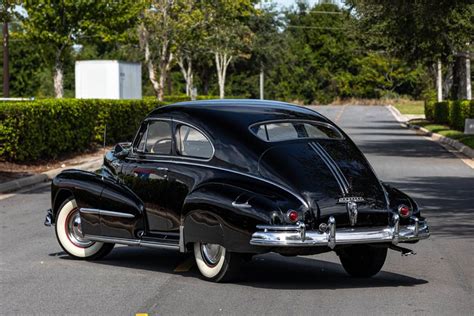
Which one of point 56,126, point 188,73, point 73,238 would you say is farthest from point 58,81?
point 73,238

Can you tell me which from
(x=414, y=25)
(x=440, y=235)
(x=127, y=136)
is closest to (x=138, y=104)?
(x=127, y=136)

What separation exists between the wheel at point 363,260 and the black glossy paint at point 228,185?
585 mm

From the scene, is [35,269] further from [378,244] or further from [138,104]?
[138,104]

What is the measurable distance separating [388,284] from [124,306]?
2562mm

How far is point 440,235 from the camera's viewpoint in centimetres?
1312

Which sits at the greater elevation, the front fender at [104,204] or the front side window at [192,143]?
the front side window at [192,143]

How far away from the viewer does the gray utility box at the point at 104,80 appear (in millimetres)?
39656

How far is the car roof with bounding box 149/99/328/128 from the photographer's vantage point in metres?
9.99

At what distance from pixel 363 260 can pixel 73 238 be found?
10.2ft

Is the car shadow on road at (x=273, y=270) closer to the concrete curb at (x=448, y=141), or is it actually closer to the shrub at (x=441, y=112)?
the concrete curb at (x=448, y=141)

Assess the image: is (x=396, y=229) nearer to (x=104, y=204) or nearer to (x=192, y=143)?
(x=192, y=143)

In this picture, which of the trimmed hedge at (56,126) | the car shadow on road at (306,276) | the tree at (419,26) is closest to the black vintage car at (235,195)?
the car shadow on road at (306,276)

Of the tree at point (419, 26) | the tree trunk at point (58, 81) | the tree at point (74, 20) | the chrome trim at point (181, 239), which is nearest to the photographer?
the chrome trim at point (181, 239)

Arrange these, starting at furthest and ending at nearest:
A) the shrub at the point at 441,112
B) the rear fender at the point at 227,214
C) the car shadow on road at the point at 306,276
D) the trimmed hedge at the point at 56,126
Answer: the shrub at the point at 441,112 < the trimmed hedge at the point at 56,126 < the car shadow on road at the point at 306,276 < the rear fender at the point at 227,214
